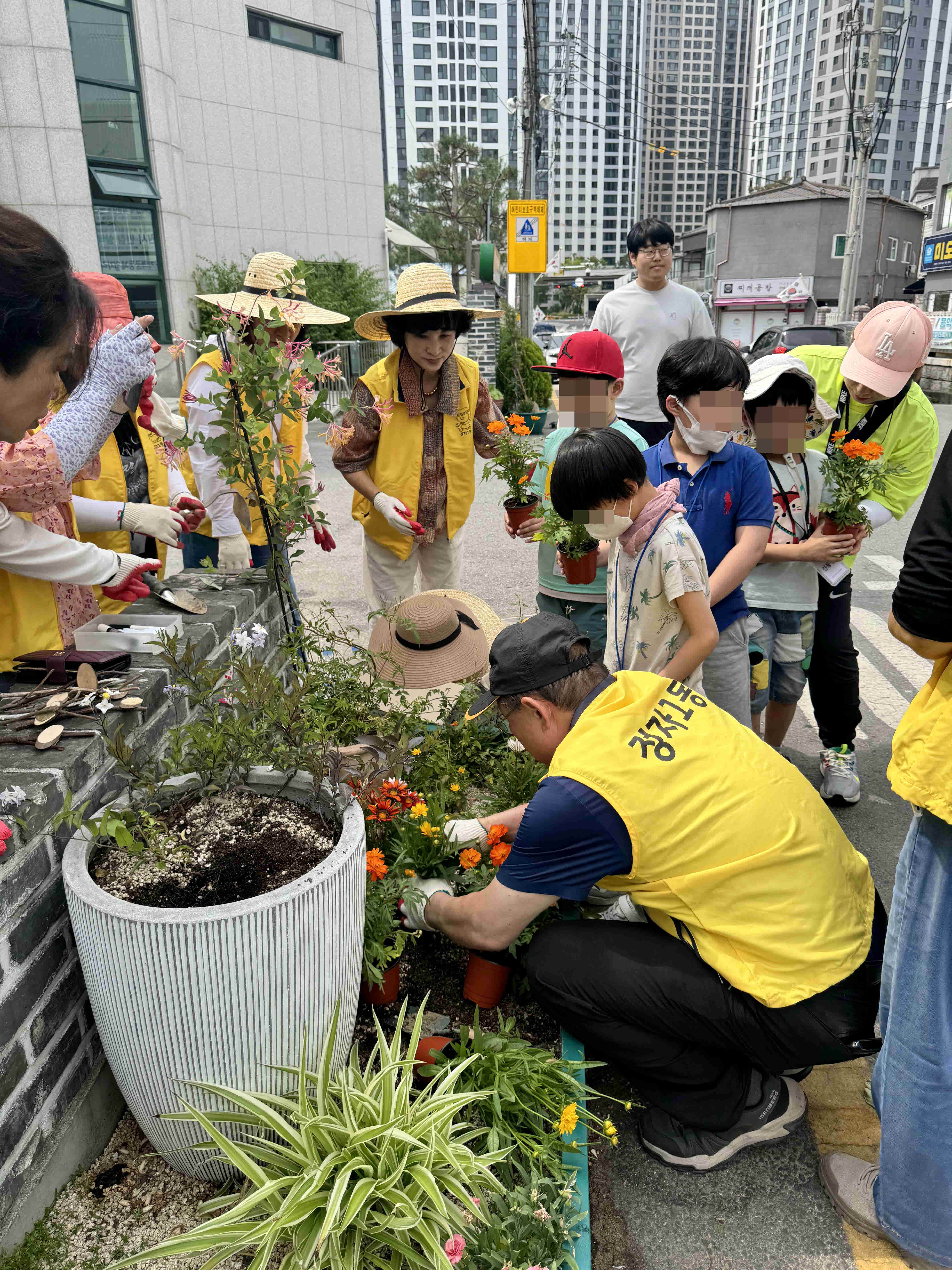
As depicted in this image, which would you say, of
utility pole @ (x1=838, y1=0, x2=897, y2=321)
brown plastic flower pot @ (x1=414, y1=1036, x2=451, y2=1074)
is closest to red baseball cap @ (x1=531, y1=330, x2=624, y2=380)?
brown plastic flower pot @ (x1=414, y1=1036, x2=451, y2=1074)

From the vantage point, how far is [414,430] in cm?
364

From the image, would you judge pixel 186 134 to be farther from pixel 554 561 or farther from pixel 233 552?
pixel 554 561

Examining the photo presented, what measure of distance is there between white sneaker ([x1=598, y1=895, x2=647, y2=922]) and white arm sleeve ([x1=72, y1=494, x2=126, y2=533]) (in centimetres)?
179

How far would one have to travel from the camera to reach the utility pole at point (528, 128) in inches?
590

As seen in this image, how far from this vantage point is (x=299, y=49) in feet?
69.2

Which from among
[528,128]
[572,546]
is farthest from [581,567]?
[528,128]

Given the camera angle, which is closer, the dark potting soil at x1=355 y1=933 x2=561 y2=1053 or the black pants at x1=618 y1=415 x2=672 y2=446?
the dark potting soil at x1=355 y1=933 x2=561 y2=1053

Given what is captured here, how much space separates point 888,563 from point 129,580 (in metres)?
6.31

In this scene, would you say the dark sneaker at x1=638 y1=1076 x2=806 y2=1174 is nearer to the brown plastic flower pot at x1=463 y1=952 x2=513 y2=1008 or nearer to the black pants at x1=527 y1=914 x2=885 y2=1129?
the black pants at x1=527 y1=914 x2=885 y2=1129

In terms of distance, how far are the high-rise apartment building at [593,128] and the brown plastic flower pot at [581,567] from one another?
1777 centimetres

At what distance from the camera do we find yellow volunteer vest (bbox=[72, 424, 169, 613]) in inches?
107

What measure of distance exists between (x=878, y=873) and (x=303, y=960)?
2.32m

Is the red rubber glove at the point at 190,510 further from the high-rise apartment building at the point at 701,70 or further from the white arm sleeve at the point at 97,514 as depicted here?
the high-rise apartment building at the point at 701,70

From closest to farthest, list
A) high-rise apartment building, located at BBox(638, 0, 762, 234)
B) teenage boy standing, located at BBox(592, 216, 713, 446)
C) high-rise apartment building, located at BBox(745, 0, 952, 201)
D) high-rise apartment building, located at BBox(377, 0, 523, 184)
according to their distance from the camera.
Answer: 1. teenage boy standing, located at BBox(592, 216, 713, 446)
2. high-rise apartment building, located at BBox(638, 0, 762, 234)
3. high-rise apartment building, located at BBox(745, 0, 952, 201)
4. high-rise apartment building, located at BBox(377, 0, 523, 184)
